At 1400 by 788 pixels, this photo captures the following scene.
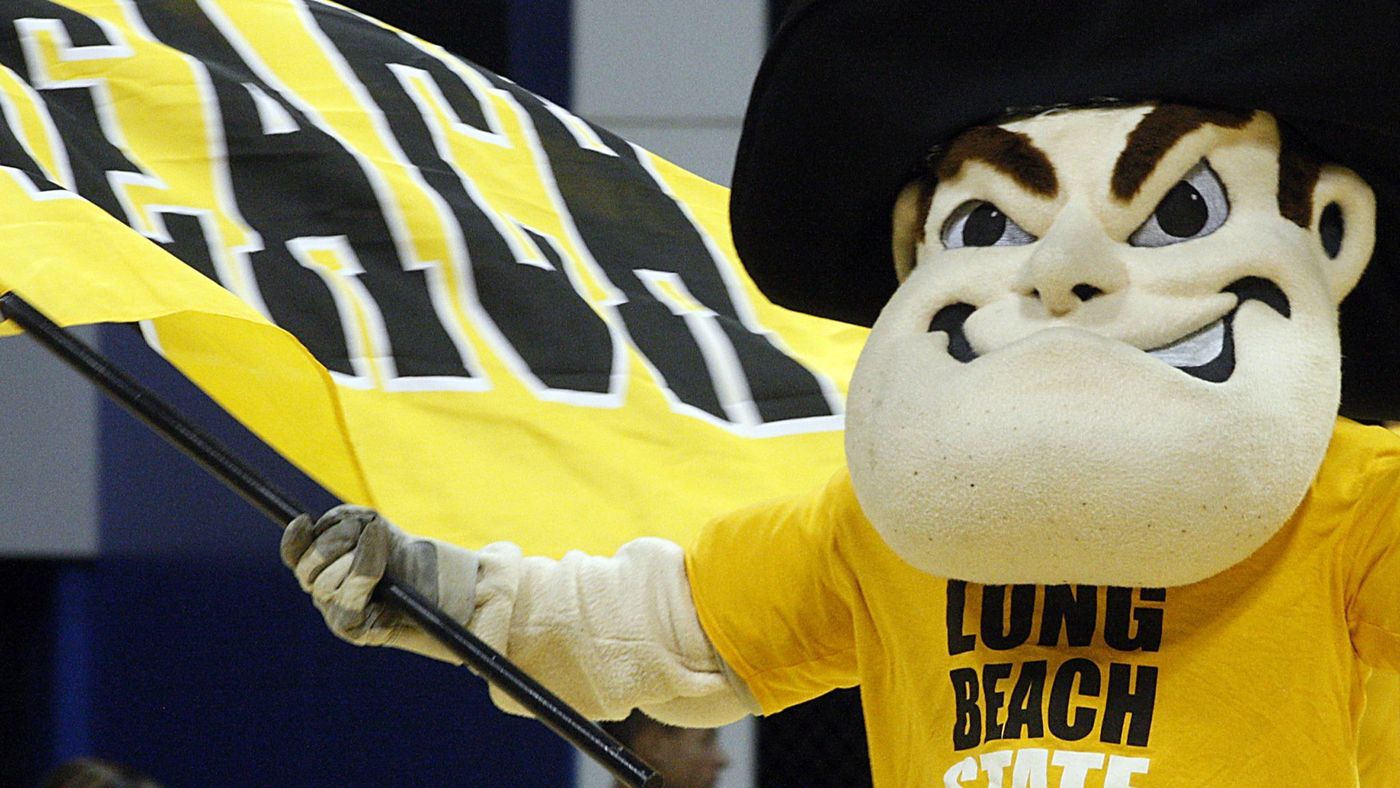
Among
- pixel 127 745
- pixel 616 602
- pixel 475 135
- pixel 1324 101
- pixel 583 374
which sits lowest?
pixel 127 745

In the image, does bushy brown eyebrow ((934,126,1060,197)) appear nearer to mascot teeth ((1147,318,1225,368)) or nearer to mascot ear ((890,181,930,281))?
mascot ear ((890,181,930,281))

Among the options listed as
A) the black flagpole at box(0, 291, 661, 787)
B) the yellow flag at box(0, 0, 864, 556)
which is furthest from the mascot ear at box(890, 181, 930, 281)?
the black flagpole at box(0, 291, 661, 787)

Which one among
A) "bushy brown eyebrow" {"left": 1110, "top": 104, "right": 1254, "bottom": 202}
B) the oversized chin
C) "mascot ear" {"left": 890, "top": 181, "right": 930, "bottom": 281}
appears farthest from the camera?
"mascot ear" {"left": 890, "top": 181, "right": 930, "bottom": 281}

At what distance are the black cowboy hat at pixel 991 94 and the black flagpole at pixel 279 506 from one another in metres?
0.43

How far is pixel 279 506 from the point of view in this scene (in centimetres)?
150

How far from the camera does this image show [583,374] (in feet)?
6.02

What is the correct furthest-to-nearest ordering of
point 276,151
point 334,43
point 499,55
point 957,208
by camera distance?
point 499,55 < point 334,43 < point 276,151 < point 957,208

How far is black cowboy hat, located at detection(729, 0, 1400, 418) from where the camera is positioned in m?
1.41

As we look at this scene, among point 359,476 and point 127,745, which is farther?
point 127,745

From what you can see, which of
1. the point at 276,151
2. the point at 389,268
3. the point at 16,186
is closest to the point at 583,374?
the point at 389,268

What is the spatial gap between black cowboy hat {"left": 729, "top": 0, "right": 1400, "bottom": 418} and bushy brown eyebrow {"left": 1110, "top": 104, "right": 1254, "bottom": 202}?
1cm

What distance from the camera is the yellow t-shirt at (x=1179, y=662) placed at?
55.4 inches

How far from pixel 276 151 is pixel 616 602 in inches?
20.9

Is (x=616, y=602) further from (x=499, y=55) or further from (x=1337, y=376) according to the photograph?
(x=499, y=55)
